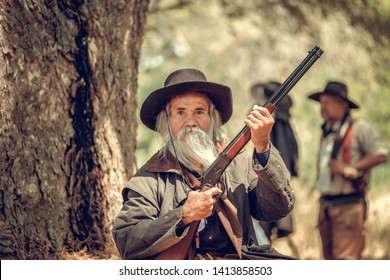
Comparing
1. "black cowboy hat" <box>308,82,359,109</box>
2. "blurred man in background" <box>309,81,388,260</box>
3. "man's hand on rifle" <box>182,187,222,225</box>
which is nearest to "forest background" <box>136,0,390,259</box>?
"blurred man in background" <box>309,81,388,260</box>

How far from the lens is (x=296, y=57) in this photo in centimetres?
1767

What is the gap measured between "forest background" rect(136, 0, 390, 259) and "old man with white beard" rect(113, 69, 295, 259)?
263 inches

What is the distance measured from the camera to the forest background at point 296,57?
1409cm

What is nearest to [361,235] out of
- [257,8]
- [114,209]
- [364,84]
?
[114,209]

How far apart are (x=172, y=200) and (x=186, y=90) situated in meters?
0.67

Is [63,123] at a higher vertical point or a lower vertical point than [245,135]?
higher

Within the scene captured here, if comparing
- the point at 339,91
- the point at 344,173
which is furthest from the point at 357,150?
the point at 339,91

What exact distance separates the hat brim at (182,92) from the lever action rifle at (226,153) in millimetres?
440

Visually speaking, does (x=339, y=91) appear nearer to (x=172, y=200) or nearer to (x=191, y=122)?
(x=191, y=122)

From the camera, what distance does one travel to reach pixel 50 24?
22.4ft

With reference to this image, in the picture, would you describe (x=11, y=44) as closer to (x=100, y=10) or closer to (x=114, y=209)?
(x=100, y=10)

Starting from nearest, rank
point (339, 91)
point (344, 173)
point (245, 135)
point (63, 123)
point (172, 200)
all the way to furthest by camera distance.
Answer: point (245, 135), point (172, 200), point (63, 123), point (344, 173), point (339, 91)

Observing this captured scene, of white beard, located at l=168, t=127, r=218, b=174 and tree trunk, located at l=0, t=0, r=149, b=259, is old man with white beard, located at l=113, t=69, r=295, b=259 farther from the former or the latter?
tree trunk, located at l=0, t=0, r=149, b=259

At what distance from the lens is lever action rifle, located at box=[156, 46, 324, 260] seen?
5.56 metres
